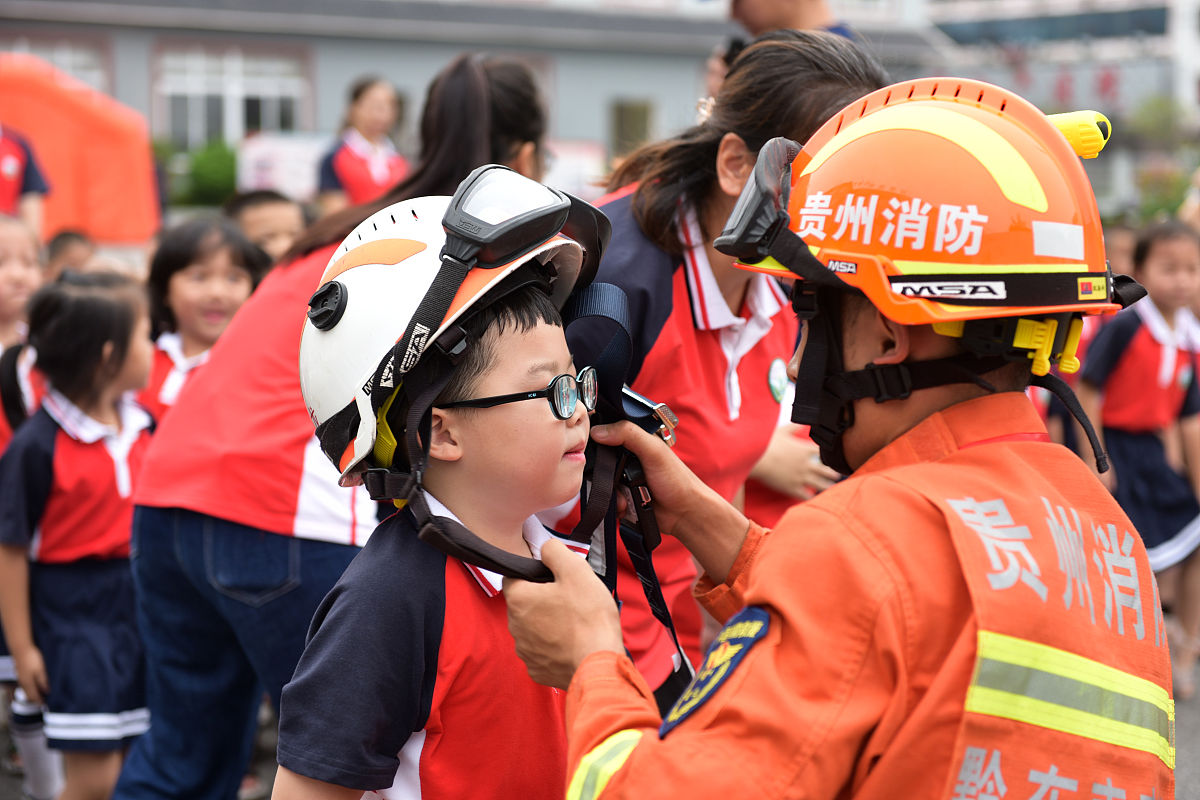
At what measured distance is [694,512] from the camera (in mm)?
2346

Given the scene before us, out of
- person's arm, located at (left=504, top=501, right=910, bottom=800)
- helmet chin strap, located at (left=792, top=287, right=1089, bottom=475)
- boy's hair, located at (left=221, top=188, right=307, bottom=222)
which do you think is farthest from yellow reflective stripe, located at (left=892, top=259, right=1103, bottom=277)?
boy's hair, located at (left=221, top=188, right=307, bottom=222)

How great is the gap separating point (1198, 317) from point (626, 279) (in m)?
5.89

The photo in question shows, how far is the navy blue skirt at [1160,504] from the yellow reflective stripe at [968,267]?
513 cm

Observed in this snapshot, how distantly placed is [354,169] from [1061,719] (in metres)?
8.90

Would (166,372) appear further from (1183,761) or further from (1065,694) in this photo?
(1183,761)

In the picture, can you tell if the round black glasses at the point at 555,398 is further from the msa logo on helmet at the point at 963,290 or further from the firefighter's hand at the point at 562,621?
the msa logo on helmet at the point at 963,290

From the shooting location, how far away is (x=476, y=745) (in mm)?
2047

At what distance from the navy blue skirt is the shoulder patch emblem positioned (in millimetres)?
5329

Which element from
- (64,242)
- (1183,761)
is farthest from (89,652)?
(1183,761)

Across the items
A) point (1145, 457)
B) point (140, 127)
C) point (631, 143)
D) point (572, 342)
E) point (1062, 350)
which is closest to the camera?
point (1062, 350)

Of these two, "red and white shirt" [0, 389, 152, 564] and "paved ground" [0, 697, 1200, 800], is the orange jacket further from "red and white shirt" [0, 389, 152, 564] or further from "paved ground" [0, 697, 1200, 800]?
"paved ground" [0, 697, 1200, 800]

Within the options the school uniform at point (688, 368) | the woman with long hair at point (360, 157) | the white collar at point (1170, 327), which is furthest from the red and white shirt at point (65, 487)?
the woman with long hair at point (360, 157)

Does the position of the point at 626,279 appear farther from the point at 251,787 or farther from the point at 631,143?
the point at 251,787

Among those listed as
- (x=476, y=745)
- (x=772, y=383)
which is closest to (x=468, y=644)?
(x=476, y=745)
